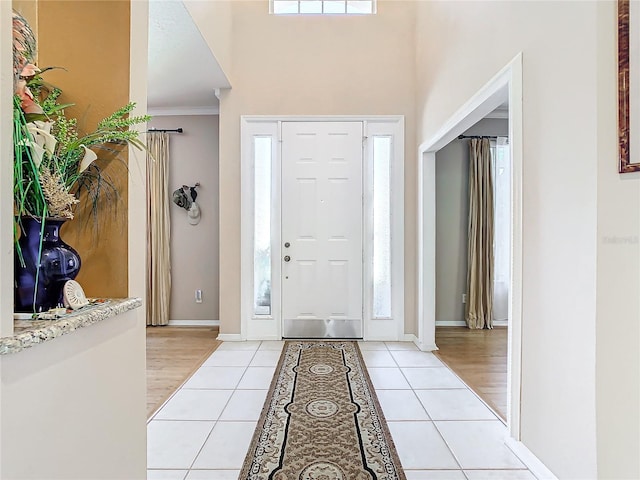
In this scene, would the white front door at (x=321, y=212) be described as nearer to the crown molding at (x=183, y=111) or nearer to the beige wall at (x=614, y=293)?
the crown molding at (x=183, y=111)

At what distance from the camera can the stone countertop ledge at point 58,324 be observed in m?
0.86

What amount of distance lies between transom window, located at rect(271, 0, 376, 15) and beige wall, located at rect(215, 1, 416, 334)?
0.12 m

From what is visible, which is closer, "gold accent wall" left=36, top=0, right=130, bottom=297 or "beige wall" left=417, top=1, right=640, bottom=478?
"beige wall" left=417, top=1, right=640, bottom=478

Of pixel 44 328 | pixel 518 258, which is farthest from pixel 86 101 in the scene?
pixel 518 258

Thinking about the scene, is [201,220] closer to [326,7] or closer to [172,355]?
[172,355]

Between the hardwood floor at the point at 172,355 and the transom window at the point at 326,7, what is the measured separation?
12.0 ft

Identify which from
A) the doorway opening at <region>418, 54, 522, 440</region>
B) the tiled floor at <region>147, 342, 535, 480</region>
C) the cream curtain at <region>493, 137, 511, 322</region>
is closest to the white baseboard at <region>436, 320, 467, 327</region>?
the cream curtain at <region>493, 137, 511, 322</region>

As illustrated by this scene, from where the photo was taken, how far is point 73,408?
110 cm

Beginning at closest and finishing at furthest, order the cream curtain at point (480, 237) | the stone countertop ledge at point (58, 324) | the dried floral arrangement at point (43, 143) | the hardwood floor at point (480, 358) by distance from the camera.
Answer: the stone countertop ledge at point (58, 324) < the dried floral arrangement at point (43, 143) < the hardwood floor at point (480, 358) < the cream curtain at point (480, 237)

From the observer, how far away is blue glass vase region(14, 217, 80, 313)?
1.10 m

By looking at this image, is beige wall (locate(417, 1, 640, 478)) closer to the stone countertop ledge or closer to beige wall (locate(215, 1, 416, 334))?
the stone countertop ledge

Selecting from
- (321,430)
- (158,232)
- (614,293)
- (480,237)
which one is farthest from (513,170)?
(158,232)

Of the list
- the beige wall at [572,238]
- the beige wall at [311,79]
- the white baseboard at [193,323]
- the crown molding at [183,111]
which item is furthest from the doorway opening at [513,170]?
the white baseboard at [193,323]

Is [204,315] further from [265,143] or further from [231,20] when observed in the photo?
[231,20]
